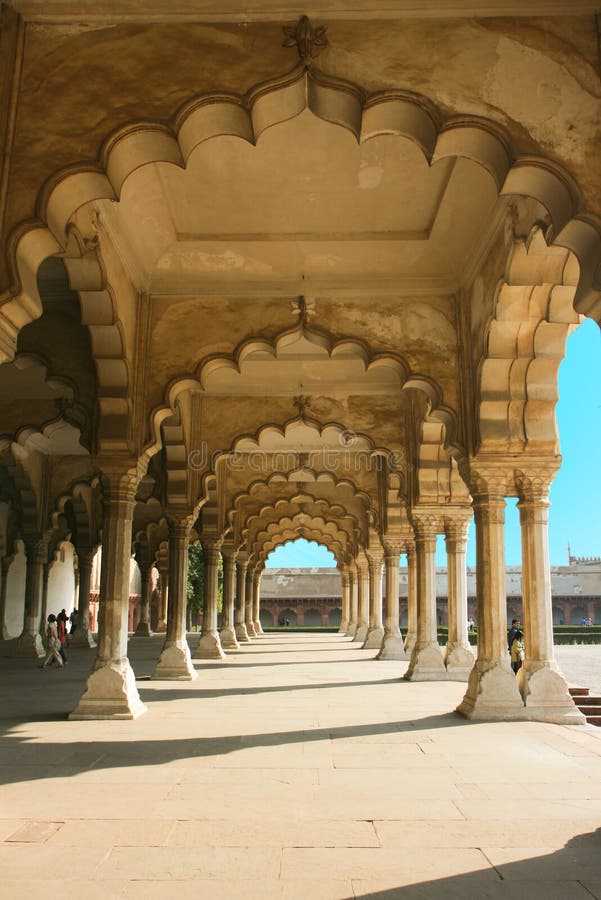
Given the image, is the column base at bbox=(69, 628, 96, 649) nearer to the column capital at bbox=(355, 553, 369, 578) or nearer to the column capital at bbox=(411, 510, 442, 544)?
the column capital at bbox=(355, 553, 369, 578)

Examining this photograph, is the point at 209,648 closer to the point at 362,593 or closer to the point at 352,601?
the point at 362,593

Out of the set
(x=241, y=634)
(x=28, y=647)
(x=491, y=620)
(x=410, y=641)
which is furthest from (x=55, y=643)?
(x=241, y=634)

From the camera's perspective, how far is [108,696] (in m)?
9.70

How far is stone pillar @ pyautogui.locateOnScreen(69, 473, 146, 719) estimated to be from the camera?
31.7 ft

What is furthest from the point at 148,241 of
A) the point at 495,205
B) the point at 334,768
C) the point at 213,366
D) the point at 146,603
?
the point at 146,603

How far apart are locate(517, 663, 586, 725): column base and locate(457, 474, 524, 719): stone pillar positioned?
138 mm

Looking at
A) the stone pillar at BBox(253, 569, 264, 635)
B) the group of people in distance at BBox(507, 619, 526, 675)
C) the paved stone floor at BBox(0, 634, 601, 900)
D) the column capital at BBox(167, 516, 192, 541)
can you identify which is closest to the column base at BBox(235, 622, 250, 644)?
the stone pillar at BBox(253, 569, 264, 635)

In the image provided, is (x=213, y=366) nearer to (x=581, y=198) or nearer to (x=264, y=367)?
(x=264, y=367)

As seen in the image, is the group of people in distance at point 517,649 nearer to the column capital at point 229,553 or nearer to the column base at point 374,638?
the column base at point 374,638

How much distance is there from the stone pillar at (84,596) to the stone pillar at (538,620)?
54.9 ft

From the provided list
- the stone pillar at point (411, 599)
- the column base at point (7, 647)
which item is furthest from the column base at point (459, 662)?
the column base at point (7, 647)

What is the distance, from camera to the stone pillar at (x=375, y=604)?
83.9ft

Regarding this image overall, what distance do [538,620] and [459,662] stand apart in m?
4.96

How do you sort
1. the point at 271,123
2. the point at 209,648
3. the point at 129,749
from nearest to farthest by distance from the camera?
the point at 271,123, the point at 129,749, the point at 209,648
